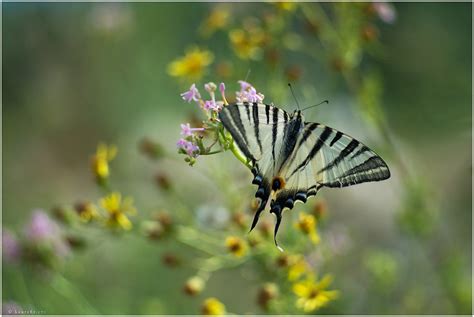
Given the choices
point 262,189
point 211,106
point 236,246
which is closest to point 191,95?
point 211,106

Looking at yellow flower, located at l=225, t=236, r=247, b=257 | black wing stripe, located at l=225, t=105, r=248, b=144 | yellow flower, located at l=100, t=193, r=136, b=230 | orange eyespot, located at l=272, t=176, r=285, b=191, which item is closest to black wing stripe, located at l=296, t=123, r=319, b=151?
orange eyespot, located at l=272, t=176, r=285, b=191

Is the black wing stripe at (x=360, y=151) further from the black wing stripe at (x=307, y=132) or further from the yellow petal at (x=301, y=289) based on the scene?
the yellow petal at (x=301, y=289)

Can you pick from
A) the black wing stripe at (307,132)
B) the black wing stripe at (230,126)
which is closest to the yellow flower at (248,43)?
the black wing stripe at (307,132)

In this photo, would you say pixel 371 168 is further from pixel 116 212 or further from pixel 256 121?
pixel 116 212

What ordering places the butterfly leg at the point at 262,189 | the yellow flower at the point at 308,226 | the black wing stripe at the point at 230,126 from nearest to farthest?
1. the black wing stripe at the point at 230,126
2. the butterfly leg at the point at 262,189
3. the yellow flower at the point at 308,226

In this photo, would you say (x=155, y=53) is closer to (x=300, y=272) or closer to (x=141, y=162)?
(x=141, y=162)
